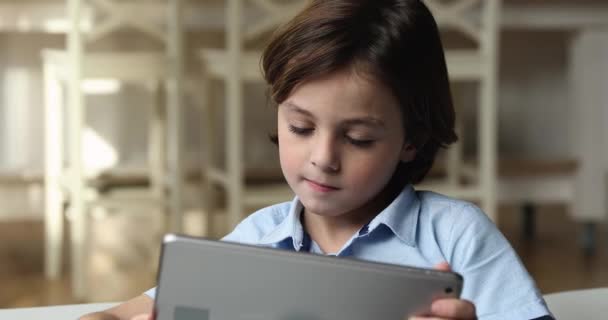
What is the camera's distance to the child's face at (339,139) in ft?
2.58

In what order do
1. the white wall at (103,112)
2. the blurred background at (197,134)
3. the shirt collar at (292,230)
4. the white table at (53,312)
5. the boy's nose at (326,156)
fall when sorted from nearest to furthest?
the boy's nose at (326,156), the shirt collar at (292,230), the white table at (53,312), the blurred background at (197,134), the white wall at (103,112)

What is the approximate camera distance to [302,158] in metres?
0.81

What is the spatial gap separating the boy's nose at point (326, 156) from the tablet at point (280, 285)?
121mm

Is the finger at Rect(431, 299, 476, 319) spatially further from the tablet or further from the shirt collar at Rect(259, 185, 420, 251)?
the shirt collar at Rect(259, 185, 420, 251)

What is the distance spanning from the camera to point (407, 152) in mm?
883

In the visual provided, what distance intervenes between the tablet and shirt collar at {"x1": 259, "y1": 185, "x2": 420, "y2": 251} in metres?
0.17

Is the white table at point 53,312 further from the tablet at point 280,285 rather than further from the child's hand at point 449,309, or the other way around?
the child's hand at point 449,309

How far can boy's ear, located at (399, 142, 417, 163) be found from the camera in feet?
2.86

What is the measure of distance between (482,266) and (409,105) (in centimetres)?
15

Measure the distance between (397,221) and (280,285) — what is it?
19 cm

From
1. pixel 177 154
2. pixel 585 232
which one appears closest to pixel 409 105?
pixel 177 154

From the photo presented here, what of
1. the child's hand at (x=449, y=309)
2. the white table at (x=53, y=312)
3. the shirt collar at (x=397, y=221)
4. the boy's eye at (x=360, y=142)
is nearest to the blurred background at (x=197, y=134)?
the white table at (x=53, y=312)

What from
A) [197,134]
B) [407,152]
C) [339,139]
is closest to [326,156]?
[339,139]

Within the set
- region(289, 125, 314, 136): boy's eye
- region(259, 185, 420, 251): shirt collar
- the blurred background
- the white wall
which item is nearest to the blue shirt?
region(259, 185, 420, 251): shirt collar
